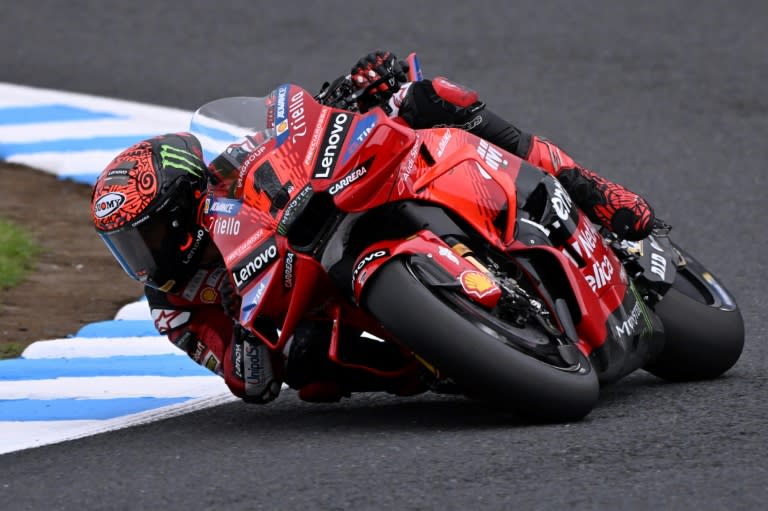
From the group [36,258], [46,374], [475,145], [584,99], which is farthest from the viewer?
[584,99]

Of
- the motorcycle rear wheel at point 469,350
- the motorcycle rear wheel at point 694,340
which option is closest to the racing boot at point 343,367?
the motorcycle rear wheel at point 469,350

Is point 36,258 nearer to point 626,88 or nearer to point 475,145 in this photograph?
point 475,145

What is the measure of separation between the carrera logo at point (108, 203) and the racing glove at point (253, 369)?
23.0 inches

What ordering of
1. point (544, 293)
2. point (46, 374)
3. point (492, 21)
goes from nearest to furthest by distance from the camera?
point (544, 293) → point (46, 374) → point (492, 21)

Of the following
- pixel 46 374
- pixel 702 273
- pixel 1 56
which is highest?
pixel 702 273

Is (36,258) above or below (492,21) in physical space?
below

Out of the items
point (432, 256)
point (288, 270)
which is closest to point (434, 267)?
point (432, 256)

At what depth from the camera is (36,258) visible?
7.87 meters

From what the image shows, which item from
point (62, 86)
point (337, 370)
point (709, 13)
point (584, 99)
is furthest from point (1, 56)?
point (337, 370)

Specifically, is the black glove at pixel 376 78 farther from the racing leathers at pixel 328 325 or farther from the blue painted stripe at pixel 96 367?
the blue painted stripe at pixel 96 367

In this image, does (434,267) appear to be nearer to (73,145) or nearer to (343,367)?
(343,367)

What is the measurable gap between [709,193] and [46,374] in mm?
4176

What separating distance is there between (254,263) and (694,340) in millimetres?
1718

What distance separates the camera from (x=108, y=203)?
15.8 ft
